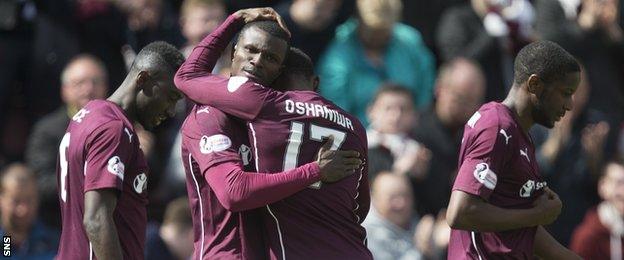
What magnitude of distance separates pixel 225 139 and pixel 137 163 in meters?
0.60

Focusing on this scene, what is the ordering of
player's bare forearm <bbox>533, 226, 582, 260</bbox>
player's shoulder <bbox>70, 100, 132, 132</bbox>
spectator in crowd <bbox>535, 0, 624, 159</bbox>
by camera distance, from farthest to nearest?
spectator in crowd <bbox>535, 0, 624, 159</bbox>, player's bare forearm <bbox>533, 226, 582, 260</bbox>, player's shoulder <bbox>70, 100, 132, 132</bbox>

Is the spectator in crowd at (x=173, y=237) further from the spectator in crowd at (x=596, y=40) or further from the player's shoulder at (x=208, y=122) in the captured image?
the spectator in crowd at (x=596, y=40)

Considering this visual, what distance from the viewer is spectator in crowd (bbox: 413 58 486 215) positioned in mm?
13656

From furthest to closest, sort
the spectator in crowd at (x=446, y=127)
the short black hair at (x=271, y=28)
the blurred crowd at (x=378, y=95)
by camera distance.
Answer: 1. the spectator in crowd at (x=446, y=127)
2. the blurred crowd at (x=378, y=95)
3. the short black hair at (x=271, y=28)

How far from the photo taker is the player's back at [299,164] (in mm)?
8398

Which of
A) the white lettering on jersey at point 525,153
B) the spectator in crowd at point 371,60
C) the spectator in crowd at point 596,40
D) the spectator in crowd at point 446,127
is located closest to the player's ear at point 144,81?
the white lettering on jersey at point 525,153

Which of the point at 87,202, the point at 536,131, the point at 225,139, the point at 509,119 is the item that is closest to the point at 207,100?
the point at 225,139

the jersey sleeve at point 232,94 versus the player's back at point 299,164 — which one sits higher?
the jersey sleeve at point 232,94

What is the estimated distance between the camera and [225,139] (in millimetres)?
8406

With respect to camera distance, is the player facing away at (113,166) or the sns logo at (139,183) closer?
the player facing away at (113,166)

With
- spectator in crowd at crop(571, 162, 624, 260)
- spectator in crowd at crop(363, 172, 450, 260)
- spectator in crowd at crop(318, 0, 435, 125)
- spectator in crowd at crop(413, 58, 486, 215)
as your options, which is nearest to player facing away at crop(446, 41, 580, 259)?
spectator in crowd at crop(363, 172, 450, 260)

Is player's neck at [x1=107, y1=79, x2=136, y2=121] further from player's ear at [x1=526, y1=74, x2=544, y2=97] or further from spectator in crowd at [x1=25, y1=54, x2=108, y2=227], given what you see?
spectator in crowd at [x1=25, y1=54, x2=108, y2=227]

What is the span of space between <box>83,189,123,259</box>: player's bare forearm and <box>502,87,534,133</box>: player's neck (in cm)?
237

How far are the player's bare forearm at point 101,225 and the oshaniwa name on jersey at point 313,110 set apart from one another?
1.13 meters
